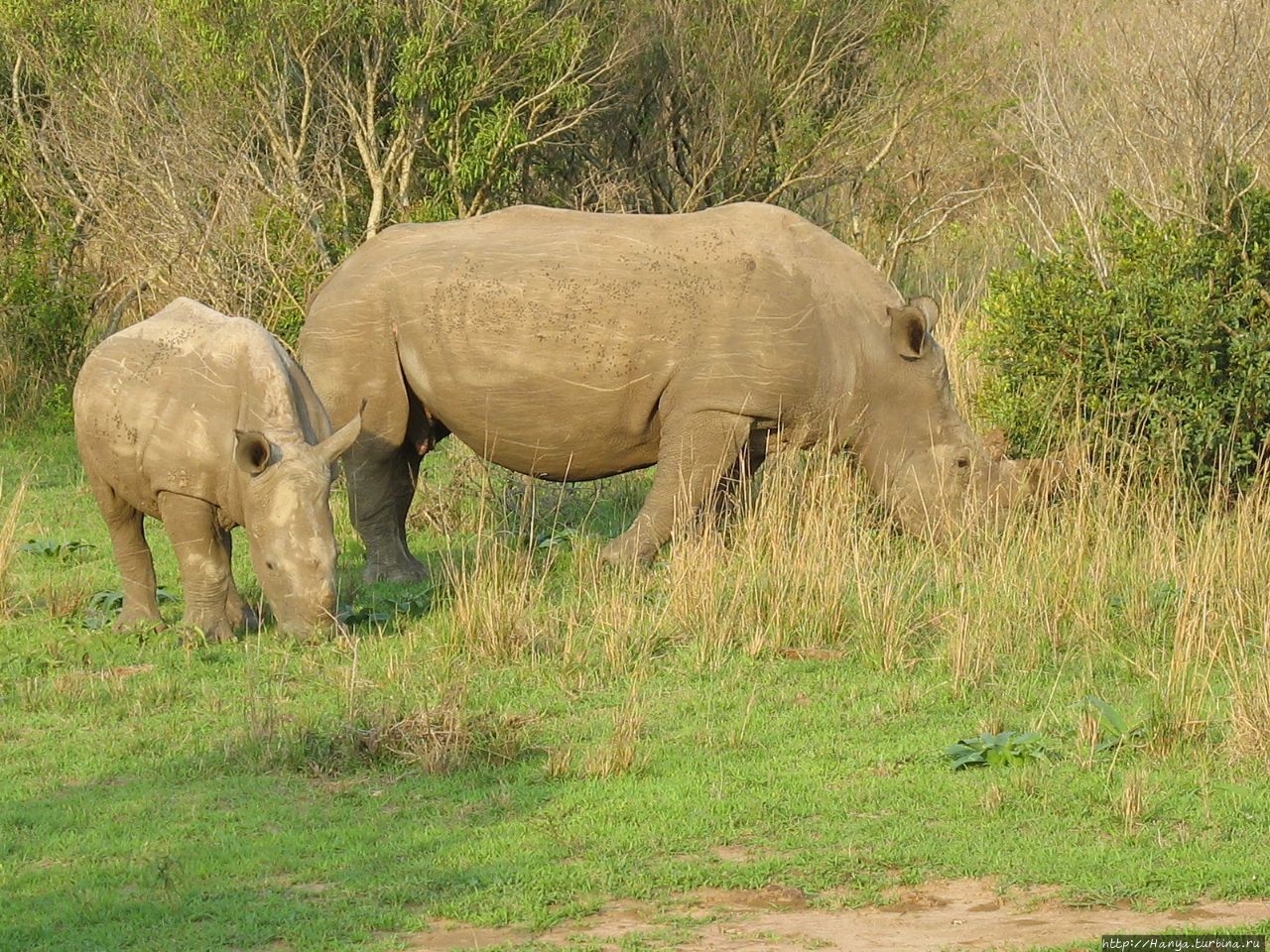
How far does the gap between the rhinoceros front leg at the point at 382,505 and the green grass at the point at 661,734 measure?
0.30 meters

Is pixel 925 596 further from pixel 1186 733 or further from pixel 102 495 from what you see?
pixel 102 495

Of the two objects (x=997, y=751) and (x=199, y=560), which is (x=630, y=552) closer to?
(x=199, y=560)

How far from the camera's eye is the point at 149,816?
Result: 6.83 m

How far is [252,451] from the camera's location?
28.9ft

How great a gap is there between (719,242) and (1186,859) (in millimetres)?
5037

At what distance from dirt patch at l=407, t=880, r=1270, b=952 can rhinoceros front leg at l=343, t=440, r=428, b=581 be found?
5239mm

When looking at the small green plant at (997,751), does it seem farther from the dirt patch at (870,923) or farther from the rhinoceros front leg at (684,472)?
the rhinoceros front leg at (684,472)

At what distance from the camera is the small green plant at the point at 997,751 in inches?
283

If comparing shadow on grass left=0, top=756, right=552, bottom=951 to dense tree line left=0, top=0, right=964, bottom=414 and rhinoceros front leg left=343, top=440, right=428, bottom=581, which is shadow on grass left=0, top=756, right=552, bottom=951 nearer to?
rhinoceros front leg left=343, top=440, right=428, bottom=581

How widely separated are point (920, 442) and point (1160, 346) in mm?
1903

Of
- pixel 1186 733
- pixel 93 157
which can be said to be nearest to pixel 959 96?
pixel 93 157

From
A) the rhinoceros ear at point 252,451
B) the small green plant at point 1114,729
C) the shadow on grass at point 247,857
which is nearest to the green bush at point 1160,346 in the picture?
the small green plant at point 1114,729

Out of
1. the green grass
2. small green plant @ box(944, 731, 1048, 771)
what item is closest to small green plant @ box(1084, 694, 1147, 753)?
the green grass

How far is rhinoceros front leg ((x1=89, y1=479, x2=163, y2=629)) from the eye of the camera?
31.6ft
